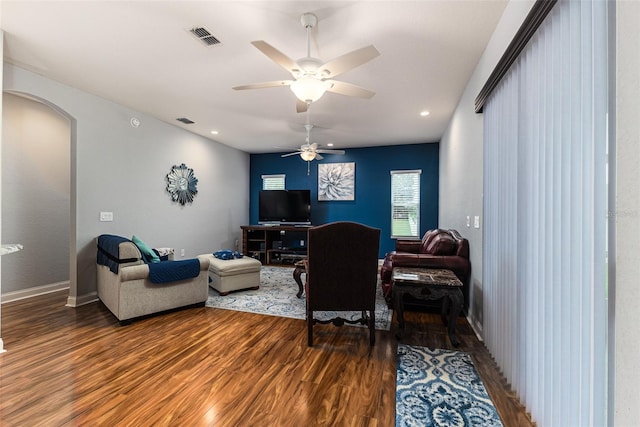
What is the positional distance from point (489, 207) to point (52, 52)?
4.44 meters

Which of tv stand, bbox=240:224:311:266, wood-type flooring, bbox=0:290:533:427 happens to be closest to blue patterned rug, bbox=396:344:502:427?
wood-type flooring, bbox=0:290:533:427

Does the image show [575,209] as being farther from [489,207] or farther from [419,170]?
[419,170]

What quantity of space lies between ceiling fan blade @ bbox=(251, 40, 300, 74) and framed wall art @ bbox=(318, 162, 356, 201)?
459 cm

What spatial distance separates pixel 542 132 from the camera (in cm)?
150

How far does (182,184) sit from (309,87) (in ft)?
13.0

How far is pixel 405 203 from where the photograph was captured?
20.9 feet

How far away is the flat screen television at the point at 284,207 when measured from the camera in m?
6.73

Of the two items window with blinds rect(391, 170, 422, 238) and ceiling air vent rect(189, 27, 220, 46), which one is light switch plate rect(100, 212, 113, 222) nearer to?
ceiling air vent rect(189, 27, 220, 46)

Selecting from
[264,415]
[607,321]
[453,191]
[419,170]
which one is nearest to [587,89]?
[607,321]

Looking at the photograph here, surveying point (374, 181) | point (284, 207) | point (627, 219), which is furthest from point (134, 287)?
point (374, 181)

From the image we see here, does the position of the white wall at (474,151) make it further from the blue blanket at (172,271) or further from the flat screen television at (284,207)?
the flat screen television at (284,207)

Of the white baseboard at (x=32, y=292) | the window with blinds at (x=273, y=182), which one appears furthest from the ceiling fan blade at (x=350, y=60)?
the window with blinds at (x=273, y=182)

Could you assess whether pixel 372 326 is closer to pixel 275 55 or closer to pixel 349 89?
pixel 349 89

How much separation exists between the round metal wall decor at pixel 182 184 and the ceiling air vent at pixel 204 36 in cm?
310
